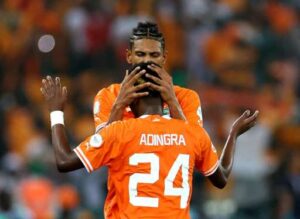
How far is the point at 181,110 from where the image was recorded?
254 inches

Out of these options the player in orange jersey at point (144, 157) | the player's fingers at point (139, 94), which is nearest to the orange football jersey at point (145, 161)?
the player in orange jersey at point (144, 157)

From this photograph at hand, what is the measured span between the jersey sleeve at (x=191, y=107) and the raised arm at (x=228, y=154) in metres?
0.27

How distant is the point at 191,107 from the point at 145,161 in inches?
25.2

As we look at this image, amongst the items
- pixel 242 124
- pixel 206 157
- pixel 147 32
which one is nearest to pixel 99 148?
pixel 206 157

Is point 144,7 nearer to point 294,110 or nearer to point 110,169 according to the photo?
point 294,110

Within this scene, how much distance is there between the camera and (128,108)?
256 inches

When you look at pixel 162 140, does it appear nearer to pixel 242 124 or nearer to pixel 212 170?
pixel 212 170

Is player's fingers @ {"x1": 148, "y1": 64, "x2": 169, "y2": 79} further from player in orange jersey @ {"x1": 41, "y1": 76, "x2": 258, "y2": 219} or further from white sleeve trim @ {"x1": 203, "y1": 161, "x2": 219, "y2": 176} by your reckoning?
white sleeve trim @ {"x1": 203, "y1": 161, "x2": 219, "y2": 176}

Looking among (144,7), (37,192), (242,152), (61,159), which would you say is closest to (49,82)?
(61,159)

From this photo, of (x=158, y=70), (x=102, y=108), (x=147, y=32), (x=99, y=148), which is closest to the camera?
(x=99, y=148)

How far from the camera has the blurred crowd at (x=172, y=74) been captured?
12133 mm

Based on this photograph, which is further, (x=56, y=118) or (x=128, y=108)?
(x=128, y=108)

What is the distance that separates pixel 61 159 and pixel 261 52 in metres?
9.09

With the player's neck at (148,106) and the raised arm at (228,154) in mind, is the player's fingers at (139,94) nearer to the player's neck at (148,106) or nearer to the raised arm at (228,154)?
the player's neck at (148,106)
